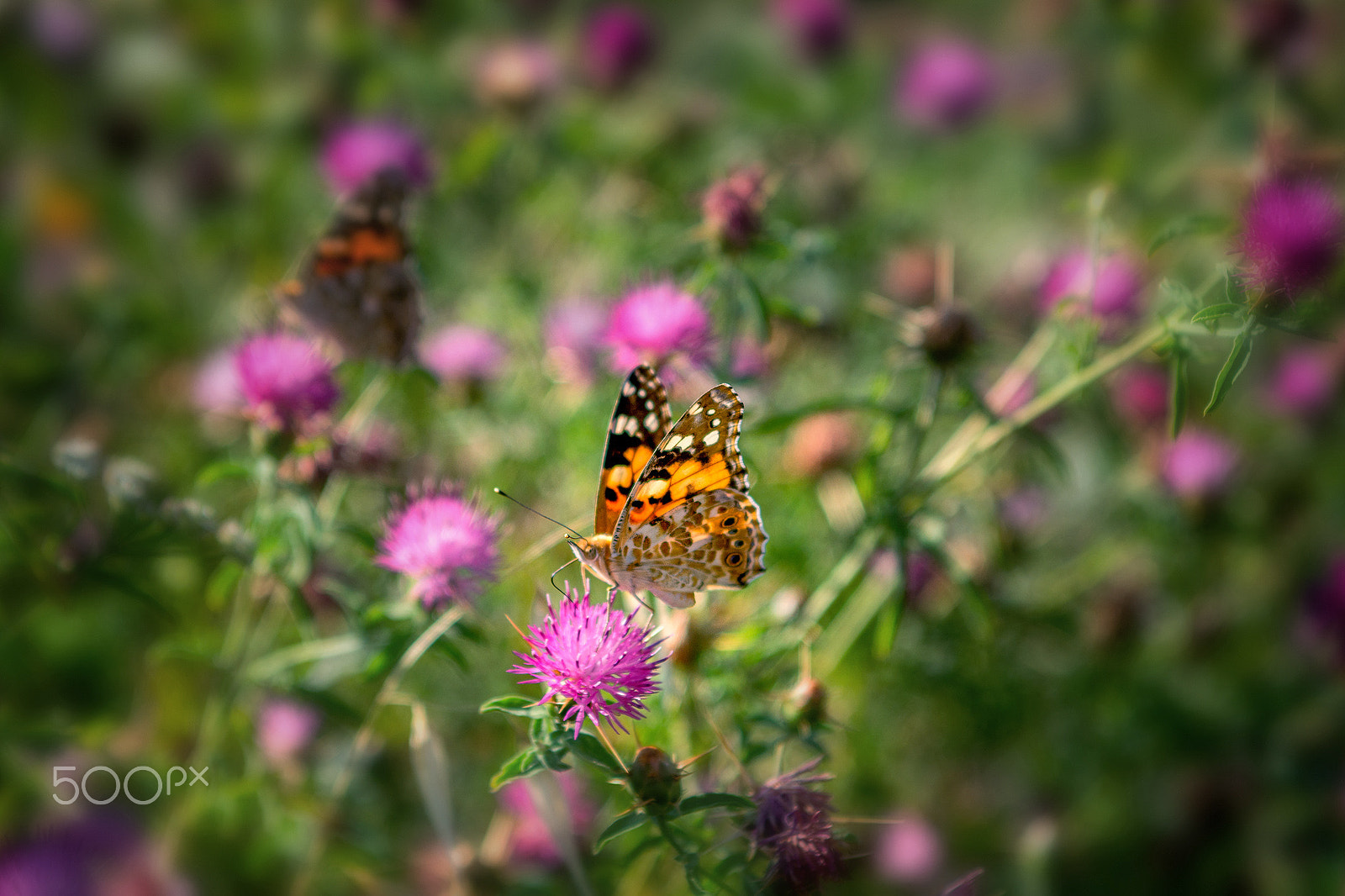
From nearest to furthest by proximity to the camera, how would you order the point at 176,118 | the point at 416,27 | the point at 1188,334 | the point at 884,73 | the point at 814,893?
the point at 814,893 < the point at 1188,334 < the point at 416,27 < the point at 176,118 < the point at 884,73

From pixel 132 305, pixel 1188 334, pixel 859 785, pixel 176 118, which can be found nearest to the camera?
pixel 1188 334

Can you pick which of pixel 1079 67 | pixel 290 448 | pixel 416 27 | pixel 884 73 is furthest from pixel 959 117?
pixel 290 448

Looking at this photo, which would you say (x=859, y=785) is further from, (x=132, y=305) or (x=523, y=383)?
(x=132, y=305)

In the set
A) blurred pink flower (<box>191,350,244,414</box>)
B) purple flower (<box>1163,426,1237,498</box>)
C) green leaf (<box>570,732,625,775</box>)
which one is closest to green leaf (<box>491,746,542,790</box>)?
green leaf (<box>570,732,625,775</box>)

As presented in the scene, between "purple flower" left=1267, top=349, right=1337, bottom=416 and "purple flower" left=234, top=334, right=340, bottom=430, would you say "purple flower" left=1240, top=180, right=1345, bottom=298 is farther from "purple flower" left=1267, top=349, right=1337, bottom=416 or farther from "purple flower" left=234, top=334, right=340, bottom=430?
"purple flower" left=234, top=334, right=340, bottom=430

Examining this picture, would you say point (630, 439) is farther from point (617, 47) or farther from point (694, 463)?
point (617, 47)

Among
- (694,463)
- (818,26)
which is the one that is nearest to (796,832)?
(694,463)
